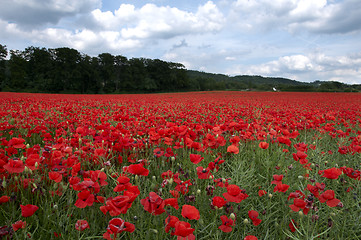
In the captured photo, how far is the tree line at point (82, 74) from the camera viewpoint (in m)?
46.5

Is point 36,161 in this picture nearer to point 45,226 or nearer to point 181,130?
point 45,226

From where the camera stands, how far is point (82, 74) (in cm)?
5062

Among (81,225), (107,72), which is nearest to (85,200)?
(81,225)

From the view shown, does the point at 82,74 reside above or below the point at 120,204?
above

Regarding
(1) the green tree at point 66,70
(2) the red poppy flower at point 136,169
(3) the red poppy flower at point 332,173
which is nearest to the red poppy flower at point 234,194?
(2) the red poppy flower at point 136,169

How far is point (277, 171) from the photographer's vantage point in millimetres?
2529

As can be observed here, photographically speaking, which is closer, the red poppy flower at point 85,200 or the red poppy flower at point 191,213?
the red poppy flower at point 191,213

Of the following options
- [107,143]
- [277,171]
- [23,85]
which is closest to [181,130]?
[107,143]

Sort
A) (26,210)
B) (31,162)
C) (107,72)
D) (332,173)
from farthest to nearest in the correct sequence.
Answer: (107,72) < (31,162) < (332,173) < (26,210)

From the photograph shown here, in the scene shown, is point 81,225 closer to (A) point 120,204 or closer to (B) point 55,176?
(B) point 55,176

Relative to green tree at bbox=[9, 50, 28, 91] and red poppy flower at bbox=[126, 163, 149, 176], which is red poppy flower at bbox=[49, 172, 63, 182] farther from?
green tree at bbox=[9, 50, 28, 91]

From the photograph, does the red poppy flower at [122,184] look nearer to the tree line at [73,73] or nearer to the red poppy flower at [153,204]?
the red poppy flower at [153,204]

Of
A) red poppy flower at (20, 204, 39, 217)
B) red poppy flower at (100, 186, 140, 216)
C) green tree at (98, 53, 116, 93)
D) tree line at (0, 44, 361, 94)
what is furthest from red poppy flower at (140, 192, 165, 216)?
green tree at (98, 53, 116, 93)

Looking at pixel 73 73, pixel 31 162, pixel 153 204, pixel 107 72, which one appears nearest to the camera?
pixel 153 204
